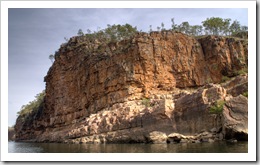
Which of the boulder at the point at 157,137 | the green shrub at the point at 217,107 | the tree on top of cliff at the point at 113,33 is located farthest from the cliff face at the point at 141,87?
the tree on top of cliff at the point at 113,33

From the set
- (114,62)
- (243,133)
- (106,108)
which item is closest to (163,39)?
(114,62)

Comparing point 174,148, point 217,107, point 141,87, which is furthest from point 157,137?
point 141,87

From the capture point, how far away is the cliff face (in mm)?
30172

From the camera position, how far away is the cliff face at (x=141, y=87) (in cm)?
3017

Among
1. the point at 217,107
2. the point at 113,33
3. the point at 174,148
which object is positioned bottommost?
the point at 174,148

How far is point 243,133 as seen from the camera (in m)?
24.1

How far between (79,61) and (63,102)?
7347 millimetres

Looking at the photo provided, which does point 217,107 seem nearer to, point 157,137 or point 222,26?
point 157,137

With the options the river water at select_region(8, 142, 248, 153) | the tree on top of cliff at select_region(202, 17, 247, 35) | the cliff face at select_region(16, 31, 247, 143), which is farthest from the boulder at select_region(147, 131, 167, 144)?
the tree on top of cliff at select_region(202, 17, 247, 35)

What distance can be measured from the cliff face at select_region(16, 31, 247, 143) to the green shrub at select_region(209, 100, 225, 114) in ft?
0.92

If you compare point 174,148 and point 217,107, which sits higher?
point 217,107

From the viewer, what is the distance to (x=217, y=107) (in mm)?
27922

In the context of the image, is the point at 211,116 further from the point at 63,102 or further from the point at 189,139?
the point at 63,102

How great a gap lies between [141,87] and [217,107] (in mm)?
17536
